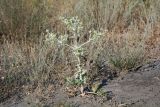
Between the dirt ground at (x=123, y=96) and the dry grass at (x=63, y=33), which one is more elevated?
the dry grass at (x=63, y=33)

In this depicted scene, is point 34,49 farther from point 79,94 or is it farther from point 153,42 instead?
point 153,42

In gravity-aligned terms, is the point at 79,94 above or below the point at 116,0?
below

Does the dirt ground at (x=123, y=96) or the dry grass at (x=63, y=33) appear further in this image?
the dry grass at (x=63, y=33)

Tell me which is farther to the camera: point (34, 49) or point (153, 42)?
point (153, 42)

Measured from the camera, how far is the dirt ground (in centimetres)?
553

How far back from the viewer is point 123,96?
5.68 meters

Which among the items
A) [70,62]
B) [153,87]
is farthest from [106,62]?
[153,87]

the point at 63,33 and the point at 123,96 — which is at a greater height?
the point at 63,33

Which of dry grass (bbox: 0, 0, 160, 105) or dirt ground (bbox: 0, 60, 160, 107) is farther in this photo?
dry grass (bbox: 0, 0, 160, 105)

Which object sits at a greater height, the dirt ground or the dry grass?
the dry grass

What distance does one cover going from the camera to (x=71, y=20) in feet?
18.8

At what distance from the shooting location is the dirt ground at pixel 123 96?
5531mm

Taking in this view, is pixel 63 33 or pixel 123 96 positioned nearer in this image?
pixel 123 96

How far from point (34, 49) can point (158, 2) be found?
9.56 feet
